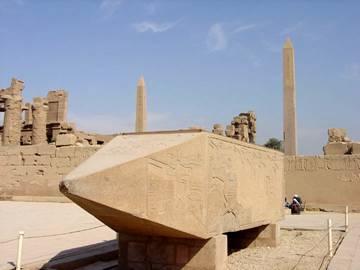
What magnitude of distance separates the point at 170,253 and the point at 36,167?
10.6m

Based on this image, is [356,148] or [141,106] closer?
[356,148]

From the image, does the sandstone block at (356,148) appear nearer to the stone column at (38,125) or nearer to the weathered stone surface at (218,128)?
the weathered stone surface at (218,128)

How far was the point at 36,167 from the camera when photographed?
13.8 metres

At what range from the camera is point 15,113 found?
2277 centimetres

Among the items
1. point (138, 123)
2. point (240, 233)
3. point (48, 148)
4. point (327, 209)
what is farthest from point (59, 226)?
point (138, 123)

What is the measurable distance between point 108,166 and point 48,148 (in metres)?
11.0

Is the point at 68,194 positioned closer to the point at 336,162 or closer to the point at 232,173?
the point at 232,173

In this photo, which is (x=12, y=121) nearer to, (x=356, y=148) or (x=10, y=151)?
(x=10, y=151)

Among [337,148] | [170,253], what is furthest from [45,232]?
[337,148]

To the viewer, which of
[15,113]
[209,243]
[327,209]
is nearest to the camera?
[209,243]

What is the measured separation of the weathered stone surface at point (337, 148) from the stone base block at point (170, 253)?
9.42 m

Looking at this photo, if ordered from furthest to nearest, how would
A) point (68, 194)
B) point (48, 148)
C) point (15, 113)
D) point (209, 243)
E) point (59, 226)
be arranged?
point (15, 113)
point (48, 148)
point (59, 226)
point (209, 243)
point (68, 194)

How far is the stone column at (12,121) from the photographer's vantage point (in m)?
22.3

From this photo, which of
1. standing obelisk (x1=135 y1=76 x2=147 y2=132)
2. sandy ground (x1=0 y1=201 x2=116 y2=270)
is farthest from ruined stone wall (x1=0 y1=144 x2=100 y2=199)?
standing obelisk (x1=135 y1=76 x2=147 y2=132)
